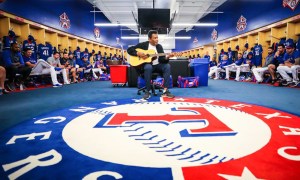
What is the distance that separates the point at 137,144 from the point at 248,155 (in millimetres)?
708

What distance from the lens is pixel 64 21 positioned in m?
9.92

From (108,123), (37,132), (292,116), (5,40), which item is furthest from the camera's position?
(5,40)

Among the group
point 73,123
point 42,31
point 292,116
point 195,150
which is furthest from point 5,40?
point 292,116

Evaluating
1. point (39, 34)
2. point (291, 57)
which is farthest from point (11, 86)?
point (291, 57)

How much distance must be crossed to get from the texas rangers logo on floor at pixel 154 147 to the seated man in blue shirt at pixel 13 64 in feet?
12.8

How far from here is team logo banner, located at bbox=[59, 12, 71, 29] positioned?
961 centimetres

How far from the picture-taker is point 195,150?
48.9 inches

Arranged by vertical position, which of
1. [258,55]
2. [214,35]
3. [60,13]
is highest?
[60,13]

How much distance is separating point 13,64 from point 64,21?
18.4ft

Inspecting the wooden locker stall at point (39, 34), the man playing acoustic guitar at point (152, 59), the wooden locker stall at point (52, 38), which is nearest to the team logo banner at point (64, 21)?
the wooden locker stall at point (52, 38)

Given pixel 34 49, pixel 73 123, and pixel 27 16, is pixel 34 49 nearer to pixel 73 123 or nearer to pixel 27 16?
pixel 27 16

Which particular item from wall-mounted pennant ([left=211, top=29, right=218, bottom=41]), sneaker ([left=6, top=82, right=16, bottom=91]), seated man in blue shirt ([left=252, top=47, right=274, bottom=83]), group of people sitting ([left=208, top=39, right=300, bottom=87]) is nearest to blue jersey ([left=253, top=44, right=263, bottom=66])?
group of people sitting ([left=208, top=39, right=300, bottom=87])

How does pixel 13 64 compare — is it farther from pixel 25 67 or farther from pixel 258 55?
Result: pixel 258 55

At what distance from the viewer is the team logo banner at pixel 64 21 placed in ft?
31.5
